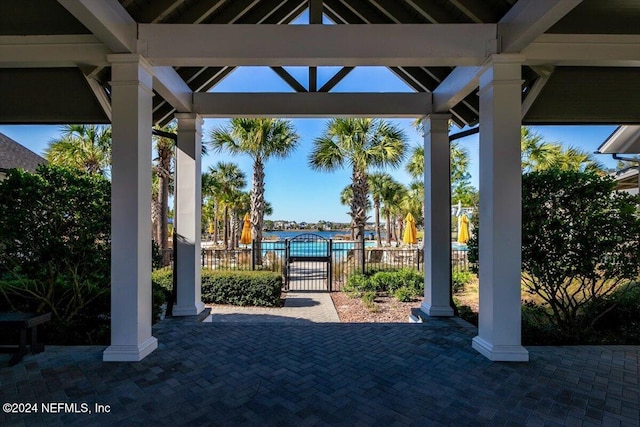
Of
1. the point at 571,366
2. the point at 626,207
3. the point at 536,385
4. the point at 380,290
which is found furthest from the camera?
the point at 380,290

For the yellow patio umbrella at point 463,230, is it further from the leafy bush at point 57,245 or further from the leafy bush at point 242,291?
the leafy bush at point 57,245

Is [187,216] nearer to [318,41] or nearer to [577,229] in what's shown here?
[318,41]

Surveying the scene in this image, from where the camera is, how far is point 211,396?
273 centimetres

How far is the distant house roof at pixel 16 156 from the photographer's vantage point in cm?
968

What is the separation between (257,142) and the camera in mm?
11773

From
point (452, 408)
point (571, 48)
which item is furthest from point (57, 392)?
point (571, 48)

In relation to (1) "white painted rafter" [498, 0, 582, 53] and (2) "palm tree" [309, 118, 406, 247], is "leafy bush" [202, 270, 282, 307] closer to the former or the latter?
(2) "palm tree" [309, 118, 406, 247]

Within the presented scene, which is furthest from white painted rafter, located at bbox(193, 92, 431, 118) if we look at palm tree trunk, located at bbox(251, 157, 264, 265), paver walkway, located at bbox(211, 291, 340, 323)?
palm tree trunk, located at bbox(251, 157, 264, 265)

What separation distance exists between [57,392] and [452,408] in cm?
346

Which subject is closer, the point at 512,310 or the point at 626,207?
the point at 512,310

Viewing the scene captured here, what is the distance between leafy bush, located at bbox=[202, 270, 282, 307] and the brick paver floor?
3959 mm

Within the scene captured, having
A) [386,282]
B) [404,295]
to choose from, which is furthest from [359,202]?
[404,295]

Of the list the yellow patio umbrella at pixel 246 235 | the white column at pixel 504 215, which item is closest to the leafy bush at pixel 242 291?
the yellow patio umbrella at pixel 246 235

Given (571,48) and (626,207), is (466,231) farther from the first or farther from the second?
(571,48)
